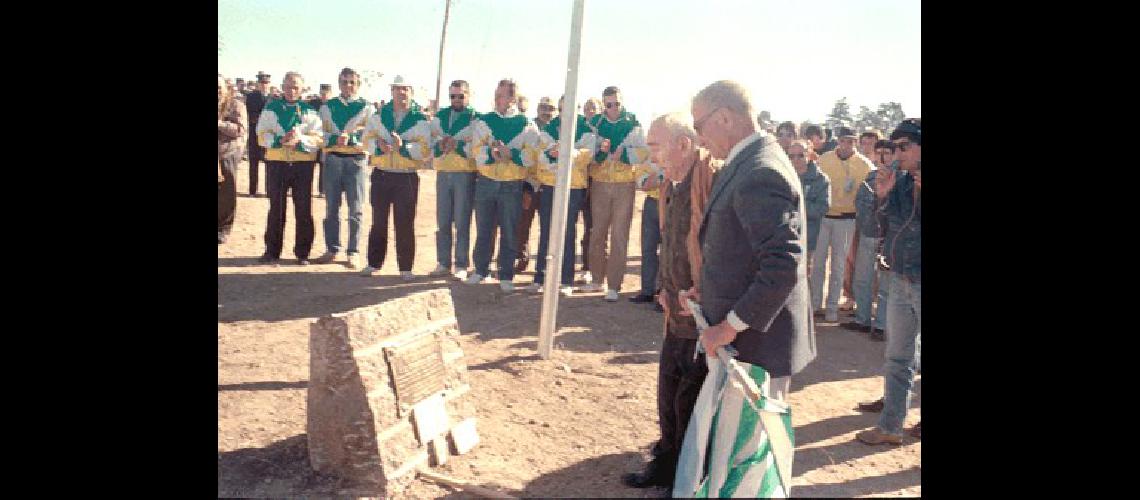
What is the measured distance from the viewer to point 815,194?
27.8 feet

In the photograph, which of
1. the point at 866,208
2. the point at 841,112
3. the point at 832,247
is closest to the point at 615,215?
the point at 832,247

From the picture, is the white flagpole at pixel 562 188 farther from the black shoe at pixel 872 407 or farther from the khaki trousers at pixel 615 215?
the khaki trousers at pixel 615 215

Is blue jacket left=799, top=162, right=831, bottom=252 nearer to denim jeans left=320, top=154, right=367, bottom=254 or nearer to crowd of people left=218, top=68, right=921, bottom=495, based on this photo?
crowd of people left=218, top=68, right=921, bottom=495

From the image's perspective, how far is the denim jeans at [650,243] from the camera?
8734 millimetres

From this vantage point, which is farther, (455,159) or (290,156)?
(290,156)

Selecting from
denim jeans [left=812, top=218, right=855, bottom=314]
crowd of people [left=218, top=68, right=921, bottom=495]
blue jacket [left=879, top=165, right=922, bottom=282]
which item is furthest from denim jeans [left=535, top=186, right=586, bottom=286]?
blue jacket [left=879, top=165, right=922, bottom=282]

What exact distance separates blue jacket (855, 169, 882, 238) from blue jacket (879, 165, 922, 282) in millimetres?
2961

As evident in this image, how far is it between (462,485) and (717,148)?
221cm

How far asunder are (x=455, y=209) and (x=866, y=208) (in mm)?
4480

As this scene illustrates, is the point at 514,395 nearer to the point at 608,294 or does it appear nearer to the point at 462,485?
the point at 462,485

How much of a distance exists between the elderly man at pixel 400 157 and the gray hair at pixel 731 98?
250 inches

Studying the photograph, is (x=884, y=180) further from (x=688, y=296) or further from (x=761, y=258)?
(x=761, y=258)

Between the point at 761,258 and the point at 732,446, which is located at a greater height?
the point at 761,258

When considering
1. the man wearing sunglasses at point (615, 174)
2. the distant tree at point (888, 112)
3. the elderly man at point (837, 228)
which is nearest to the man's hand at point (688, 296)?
the man wearing sunglasses at point (615, 174)
